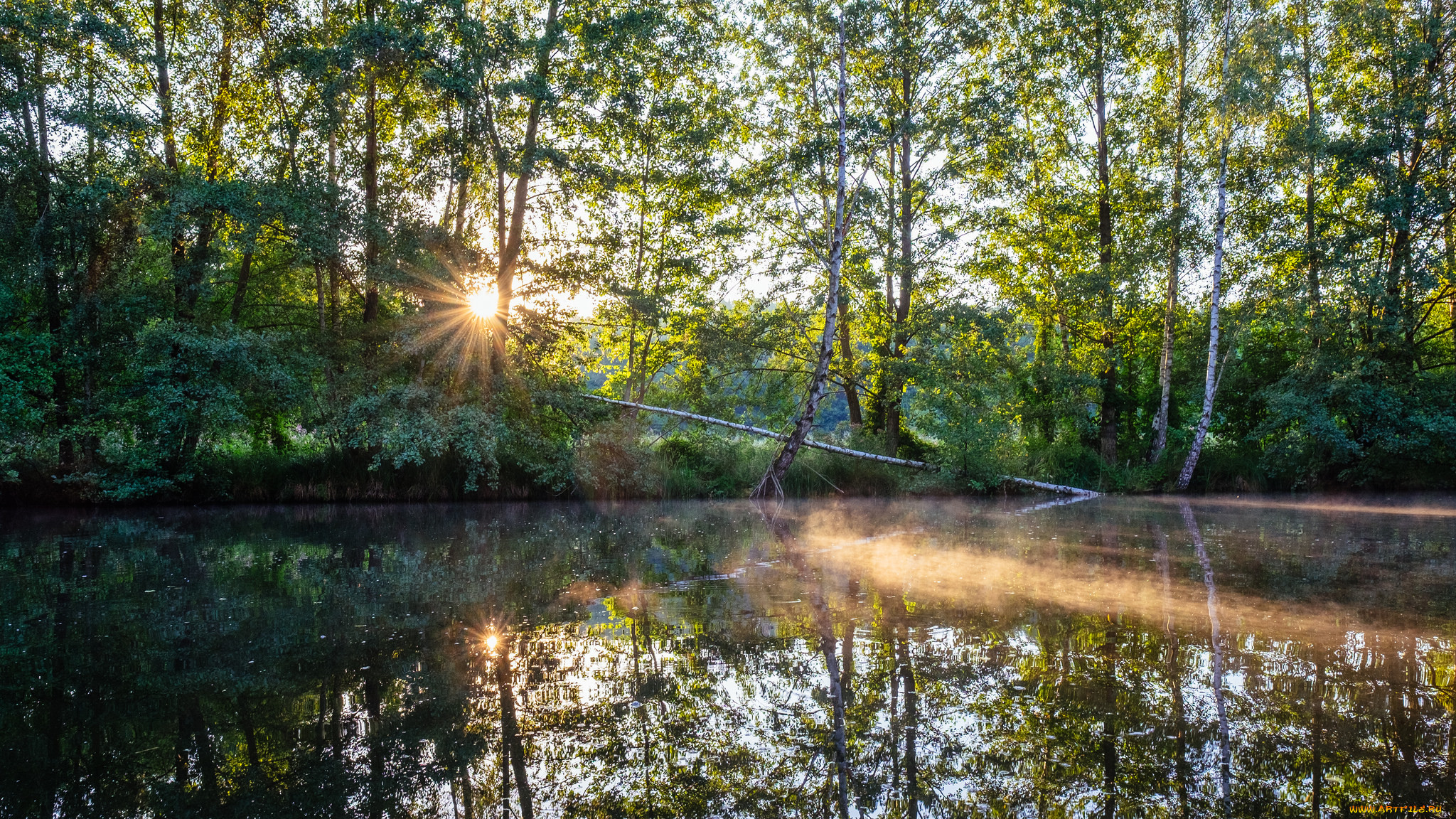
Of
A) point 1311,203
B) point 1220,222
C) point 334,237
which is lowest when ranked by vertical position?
point 334,237

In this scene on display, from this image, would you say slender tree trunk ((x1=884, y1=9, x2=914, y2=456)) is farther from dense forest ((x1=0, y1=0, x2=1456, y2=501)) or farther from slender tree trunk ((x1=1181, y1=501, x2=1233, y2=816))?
slender tree trunk ((x1=1181, y1=501, x2=1233, y2=816))

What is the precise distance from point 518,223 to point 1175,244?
56.7 feet

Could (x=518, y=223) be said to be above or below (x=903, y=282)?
above

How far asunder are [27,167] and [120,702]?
57.3 feet

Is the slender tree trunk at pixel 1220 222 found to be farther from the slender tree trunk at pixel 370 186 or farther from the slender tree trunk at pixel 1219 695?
the slender tree trunk at pixel 370 186

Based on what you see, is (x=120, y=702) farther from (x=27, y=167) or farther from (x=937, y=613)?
(x=27, y=167)

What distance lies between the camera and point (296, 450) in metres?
18.0

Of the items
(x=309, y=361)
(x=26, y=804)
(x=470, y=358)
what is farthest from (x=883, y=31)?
(x=26, y=804)

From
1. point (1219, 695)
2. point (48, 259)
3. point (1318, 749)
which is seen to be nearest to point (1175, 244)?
point (1219, 695)

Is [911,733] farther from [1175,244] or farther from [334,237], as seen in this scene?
[1175,244]

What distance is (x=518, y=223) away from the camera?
1764cm

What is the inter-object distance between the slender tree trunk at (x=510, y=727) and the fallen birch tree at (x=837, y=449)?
13.6 m

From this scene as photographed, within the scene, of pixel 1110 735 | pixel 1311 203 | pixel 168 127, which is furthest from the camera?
pixel 1311 203

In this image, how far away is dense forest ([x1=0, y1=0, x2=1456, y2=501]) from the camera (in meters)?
15.3
